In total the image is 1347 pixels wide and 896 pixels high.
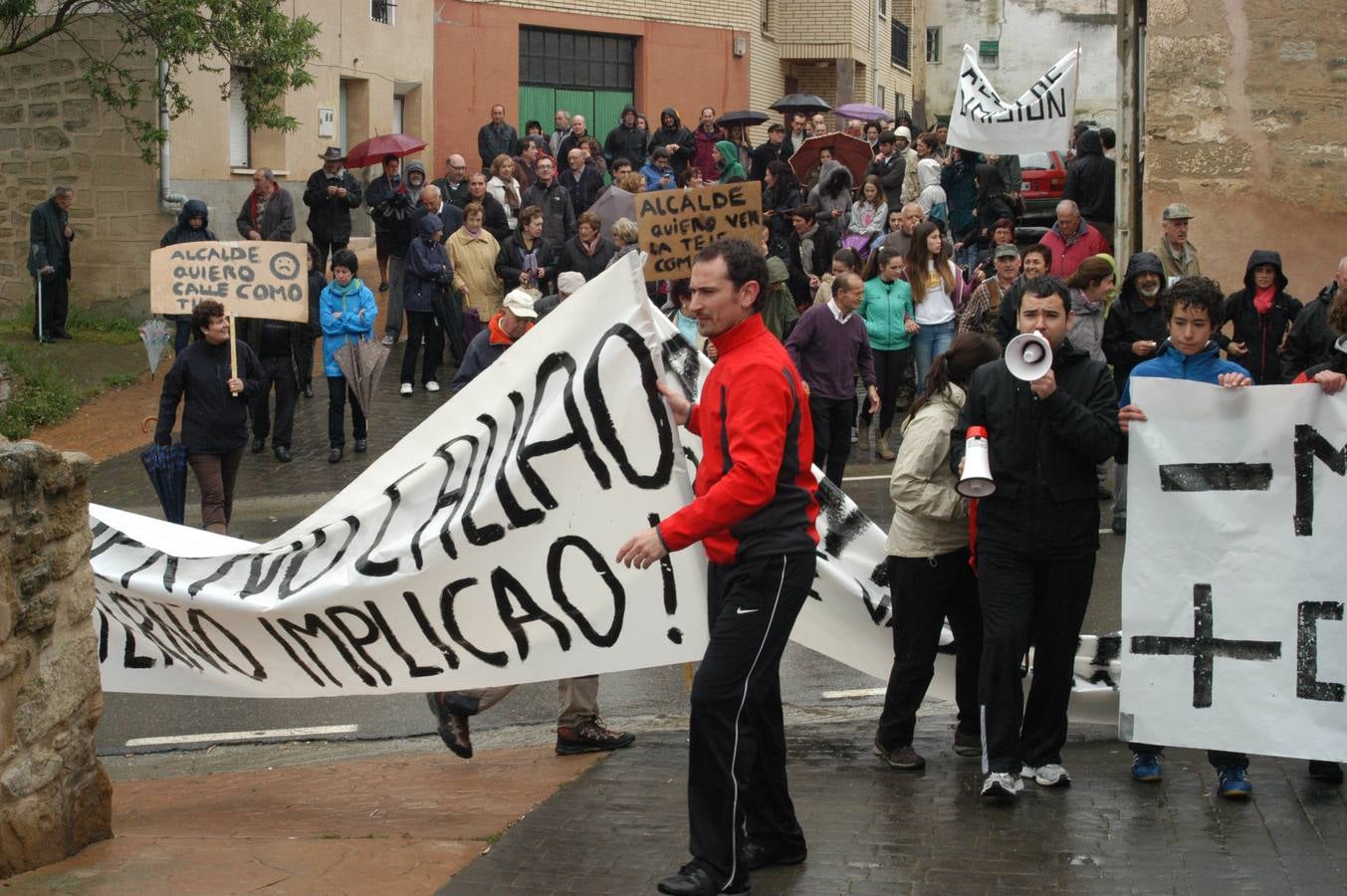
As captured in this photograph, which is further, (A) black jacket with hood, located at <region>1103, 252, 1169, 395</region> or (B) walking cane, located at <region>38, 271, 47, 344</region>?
(B) walking cane, located at <region>38, 271, 47, 344</region>

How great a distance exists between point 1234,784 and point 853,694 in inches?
95.6

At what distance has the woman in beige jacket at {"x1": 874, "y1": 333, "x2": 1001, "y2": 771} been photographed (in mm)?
6633

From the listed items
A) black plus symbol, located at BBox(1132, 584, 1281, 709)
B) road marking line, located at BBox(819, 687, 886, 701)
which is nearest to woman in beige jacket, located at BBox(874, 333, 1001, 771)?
black plus symbol, located at BBox(1132, 584, 1281, 709)

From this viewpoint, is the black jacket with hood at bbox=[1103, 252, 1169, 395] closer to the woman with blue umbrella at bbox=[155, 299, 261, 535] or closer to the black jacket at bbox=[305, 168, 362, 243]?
the woman with blue umbrella at bbox=[155, 299, 261, 535]

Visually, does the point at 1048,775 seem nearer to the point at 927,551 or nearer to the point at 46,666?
the point at 927,551

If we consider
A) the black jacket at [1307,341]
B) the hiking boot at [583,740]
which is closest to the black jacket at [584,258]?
the black jacket at [1307,341]

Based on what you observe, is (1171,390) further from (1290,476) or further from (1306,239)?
(1306,239)

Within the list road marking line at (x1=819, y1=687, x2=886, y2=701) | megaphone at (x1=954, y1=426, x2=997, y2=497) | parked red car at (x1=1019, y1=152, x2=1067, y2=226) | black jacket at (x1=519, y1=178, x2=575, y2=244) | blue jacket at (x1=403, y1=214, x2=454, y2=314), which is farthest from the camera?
parked red car at (x1=1019, y1=152, x2=1067, y2=226)

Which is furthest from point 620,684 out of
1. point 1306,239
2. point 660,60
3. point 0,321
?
point 660,60

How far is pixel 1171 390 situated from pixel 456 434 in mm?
2761

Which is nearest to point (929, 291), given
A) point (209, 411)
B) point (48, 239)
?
point (209, 411)

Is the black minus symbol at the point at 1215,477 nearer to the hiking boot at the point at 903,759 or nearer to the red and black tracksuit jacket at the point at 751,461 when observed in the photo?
the hiking boot at the point at 903,759

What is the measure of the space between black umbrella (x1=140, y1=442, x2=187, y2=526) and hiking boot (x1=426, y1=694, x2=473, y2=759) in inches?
191

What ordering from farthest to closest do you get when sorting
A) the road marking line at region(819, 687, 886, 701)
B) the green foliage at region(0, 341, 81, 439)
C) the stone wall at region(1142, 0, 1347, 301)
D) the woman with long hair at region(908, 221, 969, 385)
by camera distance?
the green foliage at region(0, 341, 81, 439), the stone wall at region(1142, 0, 1347, 301), the woman with long hair at region(908, 221, 969, 385), the road marking line at region(819, 687, 886, 701)
